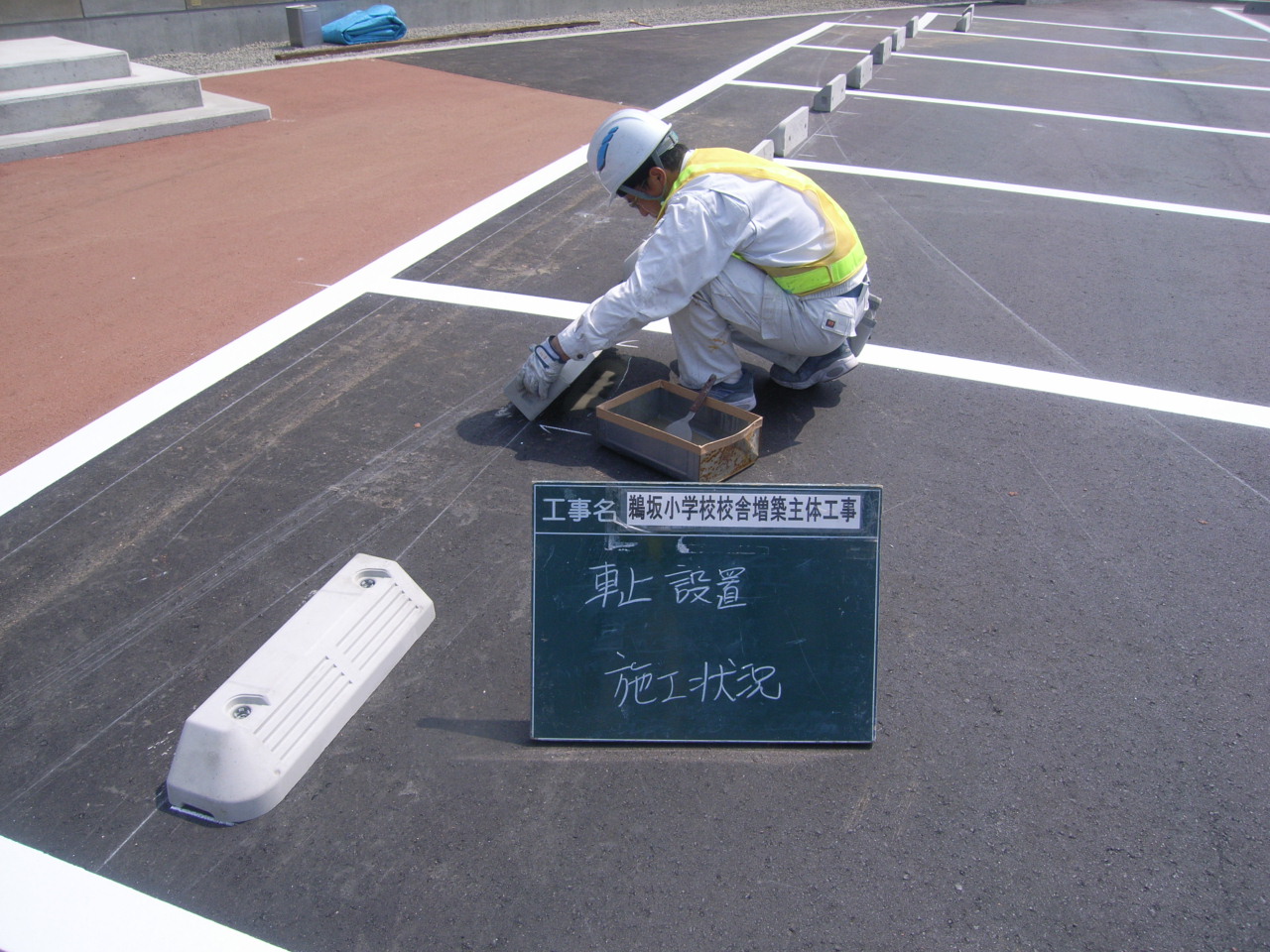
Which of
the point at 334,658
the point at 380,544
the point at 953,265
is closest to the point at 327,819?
the point at 334,658

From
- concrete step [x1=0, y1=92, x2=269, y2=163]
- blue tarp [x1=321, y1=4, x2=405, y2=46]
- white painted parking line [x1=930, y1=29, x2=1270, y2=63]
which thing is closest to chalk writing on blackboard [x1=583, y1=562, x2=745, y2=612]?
concrete step [x1=0, y1=92, x2=269, y2=163]

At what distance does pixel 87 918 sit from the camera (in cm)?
248

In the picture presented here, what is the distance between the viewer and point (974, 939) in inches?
97.5

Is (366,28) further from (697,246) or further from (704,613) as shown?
(704,613)

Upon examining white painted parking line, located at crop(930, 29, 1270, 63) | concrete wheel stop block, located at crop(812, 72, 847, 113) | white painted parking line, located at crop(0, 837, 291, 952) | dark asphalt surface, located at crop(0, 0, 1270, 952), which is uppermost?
white painted parking line, located at crop(930, 29, 1270, 63)

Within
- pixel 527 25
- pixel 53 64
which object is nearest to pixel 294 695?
pixel 53 64

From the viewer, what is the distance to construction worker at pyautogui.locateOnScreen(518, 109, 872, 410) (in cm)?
425

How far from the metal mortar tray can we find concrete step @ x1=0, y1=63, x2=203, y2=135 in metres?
7.56

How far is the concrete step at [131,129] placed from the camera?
8.65 meters

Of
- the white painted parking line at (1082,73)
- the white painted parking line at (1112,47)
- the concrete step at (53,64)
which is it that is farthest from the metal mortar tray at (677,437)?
the white painted parking line at (1112,47)

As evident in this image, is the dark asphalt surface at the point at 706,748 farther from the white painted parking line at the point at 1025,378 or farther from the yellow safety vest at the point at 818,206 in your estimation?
the yellow safety vest at the point at 818,206

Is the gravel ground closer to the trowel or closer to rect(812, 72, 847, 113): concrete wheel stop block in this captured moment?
rect(812, 72, 847, 113): concrete wheel stop block

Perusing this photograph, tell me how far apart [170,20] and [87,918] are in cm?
1439

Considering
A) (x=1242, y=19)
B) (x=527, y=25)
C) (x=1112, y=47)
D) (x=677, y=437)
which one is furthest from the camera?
(x=1242, y=19)
